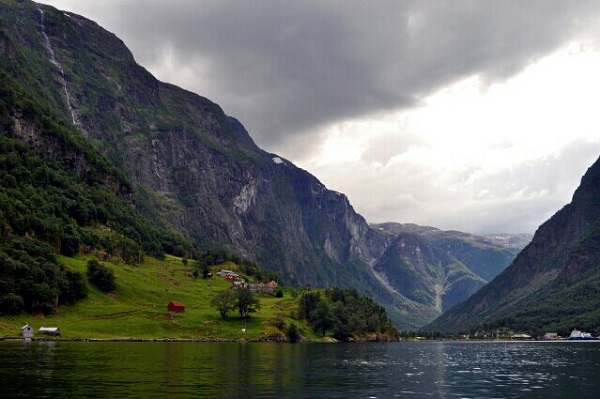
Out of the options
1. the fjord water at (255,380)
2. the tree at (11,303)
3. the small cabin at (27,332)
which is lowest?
the fjord water at (255,380)

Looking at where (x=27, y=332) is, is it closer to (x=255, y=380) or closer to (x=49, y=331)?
(x=49, y=331)

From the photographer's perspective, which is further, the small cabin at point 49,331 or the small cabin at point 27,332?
the small cabin at point 49,331

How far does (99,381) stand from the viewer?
68.8 metres

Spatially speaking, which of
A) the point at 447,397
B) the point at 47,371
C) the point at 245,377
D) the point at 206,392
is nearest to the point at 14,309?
the point at 47,371

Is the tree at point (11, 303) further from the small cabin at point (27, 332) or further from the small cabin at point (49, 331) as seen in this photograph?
the small cabin at point (27, 332)

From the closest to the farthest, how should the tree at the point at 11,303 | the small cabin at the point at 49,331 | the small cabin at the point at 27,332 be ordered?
the small cabin at the point at 27,332
the small cabin at the point at 49,331
the tree at the point at 11,303

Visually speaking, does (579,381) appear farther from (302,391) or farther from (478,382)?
(302,391)

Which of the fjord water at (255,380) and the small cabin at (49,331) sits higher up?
the small cabin at (49,331)

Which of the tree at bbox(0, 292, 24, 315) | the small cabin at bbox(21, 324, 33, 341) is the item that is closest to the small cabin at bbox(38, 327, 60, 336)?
the small cabin at bbox(21, 324, 33, 341)

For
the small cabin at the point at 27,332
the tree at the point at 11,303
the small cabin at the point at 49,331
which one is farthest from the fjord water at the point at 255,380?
the tree at the point at 11,303

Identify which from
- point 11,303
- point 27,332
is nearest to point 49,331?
point 27,332

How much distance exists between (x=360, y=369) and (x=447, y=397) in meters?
37.2

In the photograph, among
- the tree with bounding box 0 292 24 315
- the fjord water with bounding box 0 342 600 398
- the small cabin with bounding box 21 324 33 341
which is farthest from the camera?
the tree with bounding box 0 292 24 315

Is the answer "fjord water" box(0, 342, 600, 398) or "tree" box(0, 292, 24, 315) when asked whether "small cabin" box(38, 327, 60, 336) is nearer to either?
"tree" box(0, 292, 24, 315)
